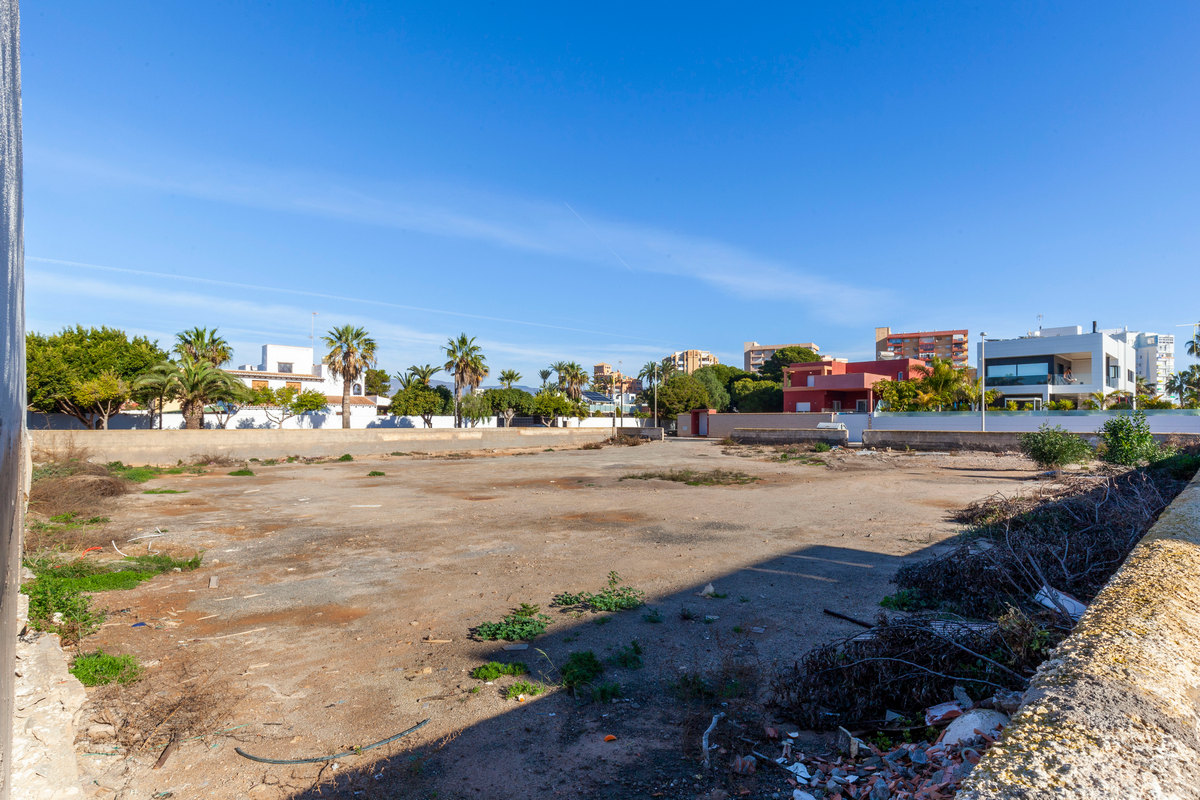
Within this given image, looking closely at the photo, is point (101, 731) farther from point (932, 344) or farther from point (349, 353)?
point (932, 344)

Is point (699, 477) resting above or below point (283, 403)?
below

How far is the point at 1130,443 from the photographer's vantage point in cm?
2012

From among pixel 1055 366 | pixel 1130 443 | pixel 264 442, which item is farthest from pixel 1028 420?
pixel 264 442

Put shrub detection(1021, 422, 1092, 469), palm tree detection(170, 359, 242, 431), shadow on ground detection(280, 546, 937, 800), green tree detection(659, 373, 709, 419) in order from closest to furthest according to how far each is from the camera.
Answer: shadow on ground detection(280, 546, 937, 800) < shrub detection(1021, 422, 1092, 469) < palm tree detection(170, 359, 242, 431) < green tree detection(659, 373, 709, 419)

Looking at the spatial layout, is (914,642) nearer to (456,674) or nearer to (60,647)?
(456,674)

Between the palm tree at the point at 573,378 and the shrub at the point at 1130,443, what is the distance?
2625 inches

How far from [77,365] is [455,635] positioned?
39040 mm

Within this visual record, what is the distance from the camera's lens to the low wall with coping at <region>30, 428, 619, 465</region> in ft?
86.5

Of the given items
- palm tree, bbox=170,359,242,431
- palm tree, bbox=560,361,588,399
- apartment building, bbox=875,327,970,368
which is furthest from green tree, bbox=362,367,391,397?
apartment building, bbox=875,327,970,368

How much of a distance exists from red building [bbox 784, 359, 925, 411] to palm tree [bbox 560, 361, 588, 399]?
96.3 ft

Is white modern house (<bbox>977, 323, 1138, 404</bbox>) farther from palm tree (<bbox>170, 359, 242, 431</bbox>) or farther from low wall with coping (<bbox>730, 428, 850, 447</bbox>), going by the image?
palm tree (<bbox>170, 359, 242, 431</bbox>)

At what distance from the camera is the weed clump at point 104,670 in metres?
5.16

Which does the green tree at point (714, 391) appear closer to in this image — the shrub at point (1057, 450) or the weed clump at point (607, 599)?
the shrub at point (1057, 450)

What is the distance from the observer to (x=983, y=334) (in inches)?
1614
